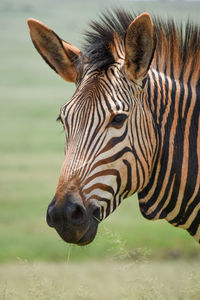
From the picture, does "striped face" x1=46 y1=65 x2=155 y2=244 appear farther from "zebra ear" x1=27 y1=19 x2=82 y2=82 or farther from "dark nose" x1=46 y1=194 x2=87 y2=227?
"zebra ear" x1=27 y1=19 x2=82 y2=82

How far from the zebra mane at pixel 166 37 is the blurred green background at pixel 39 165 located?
0.67 feet

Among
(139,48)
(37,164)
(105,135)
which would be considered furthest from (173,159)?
(37,164)

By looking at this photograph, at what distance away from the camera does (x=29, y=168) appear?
37.0 metres

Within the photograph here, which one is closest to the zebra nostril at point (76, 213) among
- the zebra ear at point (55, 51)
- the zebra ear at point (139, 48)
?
the zebra ear at point (139, 48)

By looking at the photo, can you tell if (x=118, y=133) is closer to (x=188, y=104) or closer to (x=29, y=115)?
(x=188, y=104)

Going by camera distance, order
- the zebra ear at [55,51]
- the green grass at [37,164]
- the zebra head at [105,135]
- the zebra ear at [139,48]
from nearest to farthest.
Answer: the zebra head at [105,135] < the zebra ear at [139,48] < the zebra ear at [55,51] < the green grass at [37,164]

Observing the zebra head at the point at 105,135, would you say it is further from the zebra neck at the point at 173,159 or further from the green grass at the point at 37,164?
the green grass at the point at 37,164

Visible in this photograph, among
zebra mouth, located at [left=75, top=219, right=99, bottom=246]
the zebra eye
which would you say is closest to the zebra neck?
the zebra eye

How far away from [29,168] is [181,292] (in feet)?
105

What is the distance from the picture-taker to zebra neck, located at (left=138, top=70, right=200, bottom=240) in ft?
15.4

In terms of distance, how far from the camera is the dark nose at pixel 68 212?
13.1 feet

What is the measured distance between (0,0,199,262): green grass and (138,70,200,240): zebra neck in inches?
23.3

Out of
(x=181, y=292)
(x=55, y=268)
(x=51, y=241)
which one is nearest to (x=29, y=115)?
(x=51, y=241)

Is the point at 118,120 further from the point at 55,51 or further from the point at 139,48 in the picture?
the point at 55,51
